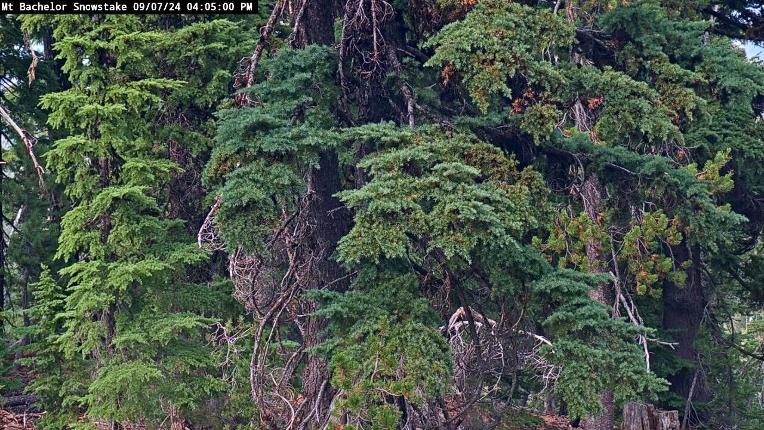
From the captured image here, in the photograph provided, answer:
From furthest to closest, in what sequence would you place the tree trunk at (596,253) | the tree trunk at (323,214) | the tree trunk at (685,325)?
the tree trunk at (685,325)
the tree trunk at (596,253)
the tree trunk at (323,214)

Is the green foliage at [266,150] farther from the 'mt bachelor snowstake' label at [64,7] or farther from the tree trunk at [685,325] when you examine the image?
the tree trunk at [685,325]

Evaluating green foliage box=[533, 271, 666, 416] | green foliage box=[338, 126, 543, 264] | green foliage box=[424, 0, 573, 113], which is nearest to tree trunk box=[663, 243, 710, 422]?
green foliage box=[533, 271, 666, 416]

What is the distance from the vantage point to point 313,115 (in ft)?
27.3

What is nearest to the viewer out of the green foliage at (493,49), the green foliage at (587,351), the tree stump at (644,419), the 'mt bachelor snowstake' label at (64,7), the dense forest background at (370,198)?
the green foliage at (587,351)

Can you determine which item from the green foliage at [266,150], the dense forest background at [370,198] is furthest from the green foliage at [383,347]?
the green foliage at [266,150]

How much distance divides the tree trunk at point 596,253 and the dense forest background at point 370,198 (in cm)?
6

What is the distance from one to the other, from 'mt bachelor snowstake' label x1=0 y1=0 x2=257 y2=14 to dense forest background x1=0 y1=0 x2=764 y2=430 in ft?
0.63

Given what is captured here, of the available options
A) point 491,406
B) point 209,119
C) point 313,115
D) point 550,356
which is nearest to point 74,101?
point 209,119

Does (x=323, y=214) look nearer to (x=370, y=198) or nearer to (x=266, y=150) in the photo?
(x=266, y=150)

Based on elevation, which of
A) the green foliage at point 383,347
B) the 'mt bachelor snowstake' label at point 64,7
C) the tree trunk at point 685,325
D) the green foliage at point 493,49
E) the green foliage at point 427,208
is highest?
the green foliage at point 493,49

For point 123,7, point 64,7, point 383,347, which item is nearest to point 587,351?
point 383,347

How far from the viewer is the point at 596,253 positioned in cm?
1173

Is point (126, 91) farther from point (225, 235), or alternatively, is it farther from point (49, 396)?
point (49, 396)

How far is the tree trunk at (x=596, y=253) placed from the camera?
10.0 metres
